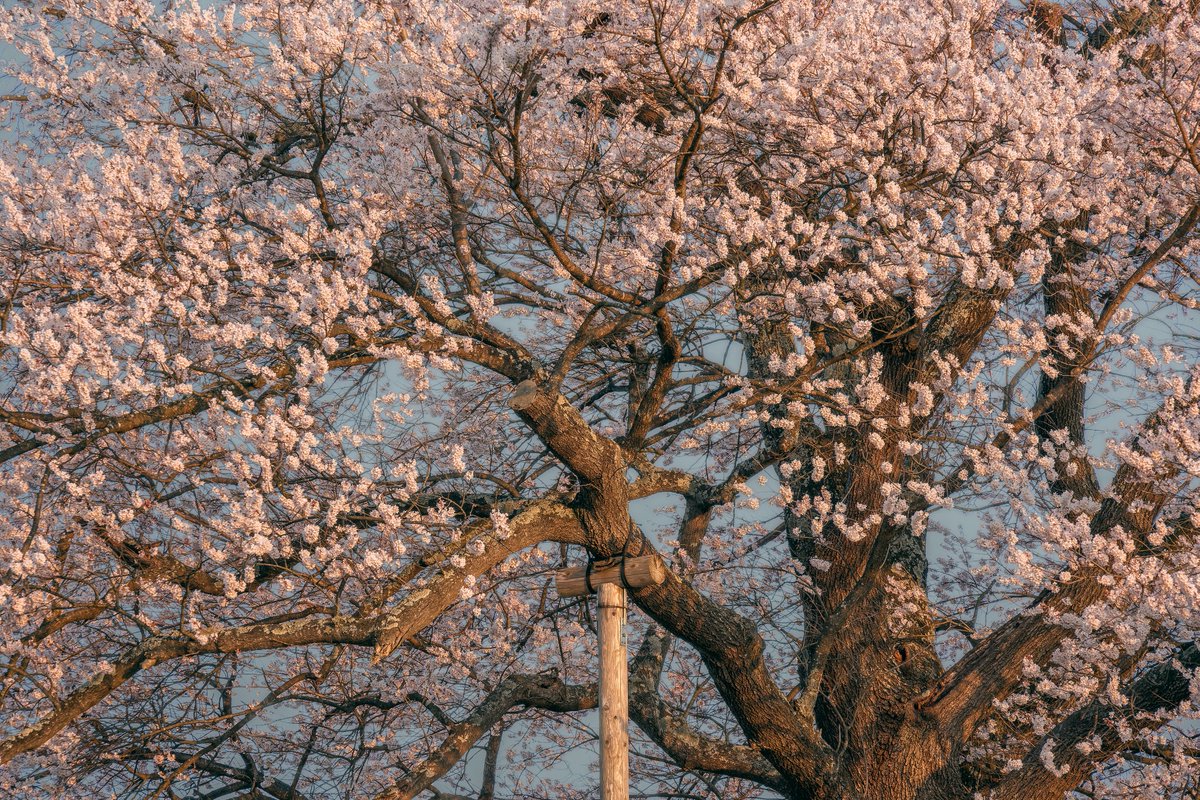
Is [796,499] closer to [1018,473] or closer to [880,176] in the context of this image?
[1018,473]

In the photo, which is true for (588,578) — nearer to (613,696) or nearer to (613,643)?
(613,643)

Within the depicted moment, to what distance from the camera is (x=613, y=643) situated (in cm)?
513

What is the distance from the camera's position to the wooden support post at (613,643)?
502 cm

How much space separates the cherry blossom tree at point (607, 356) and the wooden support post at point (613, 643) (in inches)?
8.3

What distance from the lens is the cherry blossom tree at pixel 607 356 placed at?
4.89m

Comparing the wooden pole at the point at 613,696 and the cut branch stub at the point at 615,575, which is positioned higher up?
the cut branch stub at the point at 615,575

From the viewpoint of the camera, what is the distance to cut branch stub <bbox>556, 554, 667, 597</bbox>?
5.07 m

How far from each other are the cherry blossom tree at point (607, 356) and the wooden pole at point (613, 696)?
0.31m

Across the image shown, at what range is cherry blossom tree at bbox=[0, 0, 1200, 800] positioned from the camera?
16.0 feet

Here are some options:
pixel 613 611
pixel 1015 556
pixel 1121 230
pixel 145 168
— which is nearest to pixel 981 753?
pixel 1015 556

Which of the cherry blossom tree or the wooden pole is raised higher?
the cherry blossom tree

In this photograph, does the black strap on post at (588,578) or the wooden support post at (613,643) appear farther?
the black strap on post at (588,578)

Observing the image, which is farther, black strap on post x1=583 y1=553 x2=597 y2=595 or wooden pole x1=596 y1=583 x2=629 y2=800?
black strap on post x1=583 y1=553 x2=597 y2=595

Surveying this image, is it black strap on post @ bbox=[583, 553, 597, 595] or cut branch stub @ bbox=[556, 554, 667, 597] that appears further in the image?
black strap on post @ bbox=[583, 553, 597, 595]
